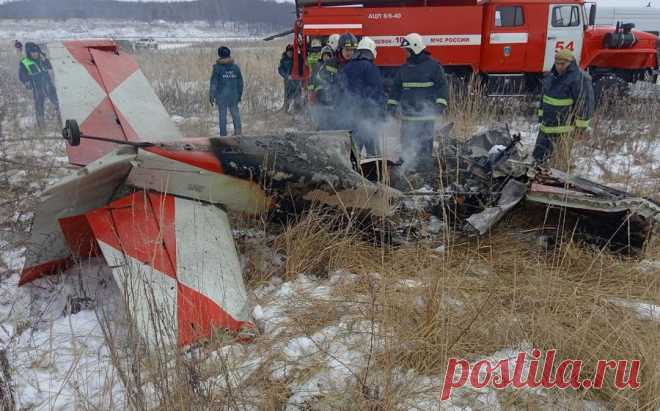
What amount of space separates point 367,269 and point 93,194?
1.92 meters

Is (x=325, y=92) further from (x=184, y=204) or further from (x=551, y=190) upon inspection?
(x=184, y=204)

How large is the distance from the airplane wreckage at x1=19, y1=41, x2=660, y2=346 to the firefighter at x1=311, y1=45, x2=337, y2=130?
3.13 m

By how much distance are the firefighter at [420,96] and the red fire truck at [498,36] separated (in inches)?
191

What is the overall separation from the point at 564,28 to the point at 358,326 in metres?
10.0

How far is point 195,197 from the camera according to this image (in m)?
3.00

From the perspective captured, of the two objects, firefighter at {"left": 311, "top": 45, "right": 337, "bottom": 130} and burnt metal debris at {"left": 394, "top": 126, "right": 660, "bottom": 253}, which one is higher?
firefighter at {"left": 311, "top": 45, "right": 337, "bottom": 130}

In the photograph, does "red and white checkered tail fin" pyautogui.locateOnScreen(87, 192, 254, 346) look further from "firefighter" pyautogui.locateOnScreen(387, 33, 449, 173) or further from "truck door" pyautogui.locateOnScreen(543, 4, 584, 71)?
"truck door" pyautogui.locateOnScreen(543, 4, 584, 71)

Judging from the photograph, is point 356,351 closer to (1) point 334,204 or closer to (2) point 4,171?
(1) point 334,204

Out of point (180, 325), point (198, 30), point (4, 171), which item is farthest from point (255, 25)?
point (180, 325)

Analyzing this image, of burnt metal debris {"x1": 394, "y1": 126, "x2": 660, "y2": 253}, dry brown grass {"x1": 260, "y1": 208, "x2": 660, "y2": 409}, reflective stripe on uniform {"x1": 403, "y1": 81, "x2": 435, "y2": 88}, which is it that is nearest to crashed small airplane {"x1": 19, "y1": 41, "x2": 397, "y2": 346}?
dry brown grass {"x1": 260, "y1": 208, "x2": 660, "y2": 409}

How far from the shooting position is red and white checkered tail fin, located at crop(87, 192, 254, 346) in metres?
2.32

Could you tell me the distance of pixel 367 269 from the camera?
10.7 feet

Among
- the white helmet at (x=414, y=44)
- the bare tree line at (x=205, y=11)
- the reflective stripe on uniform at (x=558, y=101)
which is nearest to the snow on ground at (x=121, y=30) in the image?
the bare tree line at (x=205, y=11)

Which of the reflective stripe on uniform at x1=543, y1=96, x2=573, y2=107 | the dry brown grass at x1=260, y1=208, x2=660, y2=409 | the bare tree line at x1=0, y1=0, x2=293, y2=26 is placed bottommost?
the dry brown grass at x1=260, y1=208, x2=660, y2=409
